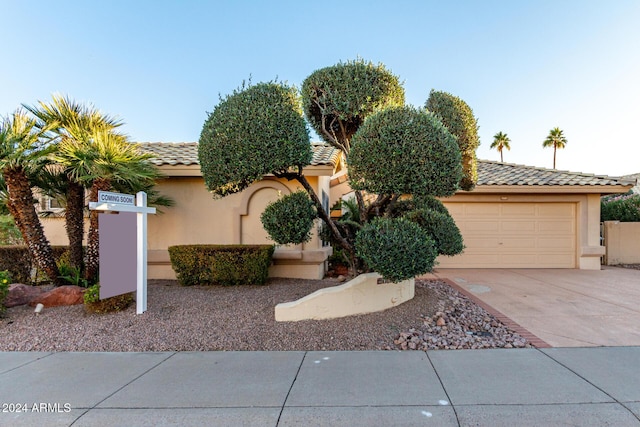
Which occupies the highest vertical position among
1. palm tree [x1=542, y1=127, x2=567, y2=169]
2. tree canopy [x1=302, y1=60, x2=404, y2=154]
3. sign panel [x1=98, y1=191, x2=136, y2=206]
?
palm tree [x1=542, y1=127, x2=567, y2=169]

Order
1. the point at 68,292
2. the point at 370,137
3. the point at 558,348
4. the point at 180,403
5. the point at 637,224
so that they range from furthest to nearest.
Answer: the point at 637,224 → the point at 68,292 → the point at 370,137 → the point at 558,348 → the point at 180,403

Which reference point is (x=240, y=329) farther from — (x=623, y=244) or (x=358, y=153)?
(x=623, y=244)

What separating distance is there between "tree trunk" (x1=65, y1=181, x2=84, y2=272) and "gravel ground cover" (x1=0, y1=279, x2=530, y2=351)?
1222 millimetres

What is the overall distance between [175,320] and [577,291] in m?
8.70

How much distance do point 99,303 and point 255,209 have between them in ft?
14.1

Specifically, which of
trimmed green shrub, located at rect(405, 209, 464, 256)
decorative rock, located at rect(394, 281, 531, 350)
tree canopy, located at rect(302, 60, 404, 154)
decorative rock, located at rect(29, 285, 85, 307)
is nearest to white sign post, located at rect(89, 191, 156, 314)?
decorative rock, located at rect(29, 285, 85, 307)

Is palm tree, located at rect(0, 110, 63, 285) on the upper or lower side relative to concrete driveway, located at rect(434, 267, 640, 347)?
upper

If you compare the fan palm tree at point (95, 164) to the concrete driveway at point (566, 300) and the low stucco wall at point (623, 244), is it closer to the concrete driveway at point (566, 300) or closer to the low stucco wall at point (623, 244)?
the concrete driveway at point (566, 300)

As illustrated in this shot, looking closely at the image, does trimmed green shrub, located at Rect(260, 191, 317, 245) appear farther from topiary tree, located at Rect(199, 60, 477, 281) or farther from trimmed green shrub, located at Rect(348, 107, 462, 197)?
trimmed green shrub, located at Rect(348, 107, 462, 197)

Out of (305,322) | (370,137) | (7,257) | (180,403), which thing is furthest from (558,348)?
(7,257)

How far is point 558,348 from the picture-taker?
460cm

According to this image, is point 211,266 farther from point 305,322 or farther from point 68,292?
point 305,322

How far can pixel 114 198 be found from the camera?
5.51m

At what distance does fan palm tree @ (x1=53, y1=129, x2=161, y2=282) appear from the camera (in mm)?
6398
